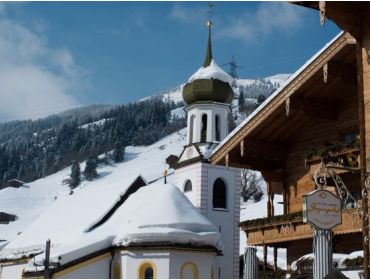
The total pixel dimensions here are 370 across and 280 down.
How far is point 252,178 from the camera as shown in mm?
102938

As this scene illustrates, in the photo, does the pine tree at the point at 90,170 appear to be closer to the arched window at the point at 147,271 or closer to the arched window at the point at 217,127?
the arched window at the point at 217,127

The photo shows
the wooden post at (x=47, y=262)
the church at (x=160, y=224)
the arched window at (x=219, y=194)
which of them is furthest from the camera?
the arched window at (x=219, y=194)

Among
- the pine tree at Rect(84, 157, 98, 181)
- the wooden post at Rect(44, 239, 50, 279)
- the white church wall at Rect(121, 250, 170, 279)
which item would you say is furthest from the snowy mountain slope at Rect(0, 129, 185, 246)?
the wooden post at Rect(44, 239, 50, 279)

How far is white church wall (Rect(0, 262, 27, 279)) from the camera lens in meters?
39.1

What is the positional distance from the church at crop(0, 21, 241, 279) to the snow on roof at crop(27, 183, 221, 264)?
45mm

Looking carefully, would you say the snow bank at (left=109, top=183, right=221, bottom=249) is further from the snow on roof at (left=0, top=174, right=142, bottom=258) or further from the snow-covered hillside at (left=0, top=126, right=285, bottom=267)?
the snow-covered hillside at (left=0, top=126, right=285, bottom=267)

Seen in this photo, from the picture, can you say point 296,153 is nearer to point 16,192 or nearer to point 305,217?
point 305,217

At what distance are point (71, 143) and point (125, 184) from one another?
157 meters

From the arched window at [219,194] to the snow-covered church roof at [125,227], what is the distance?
204 inches

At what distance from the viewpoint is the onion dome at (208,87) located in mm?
45094

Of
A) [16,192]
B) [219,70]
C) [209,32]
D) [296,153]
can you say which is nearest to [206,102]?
[219,70]

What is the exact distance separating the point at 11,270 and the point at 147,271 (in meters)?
11.4

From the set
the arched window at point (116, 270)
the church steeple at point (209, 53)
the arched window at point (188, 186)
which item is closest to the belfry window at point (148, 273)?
the arched window at point (116, 270)

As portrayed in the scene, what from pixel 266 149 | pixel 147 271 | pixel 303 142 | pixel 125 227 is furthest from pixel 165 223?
pixel 303 142
